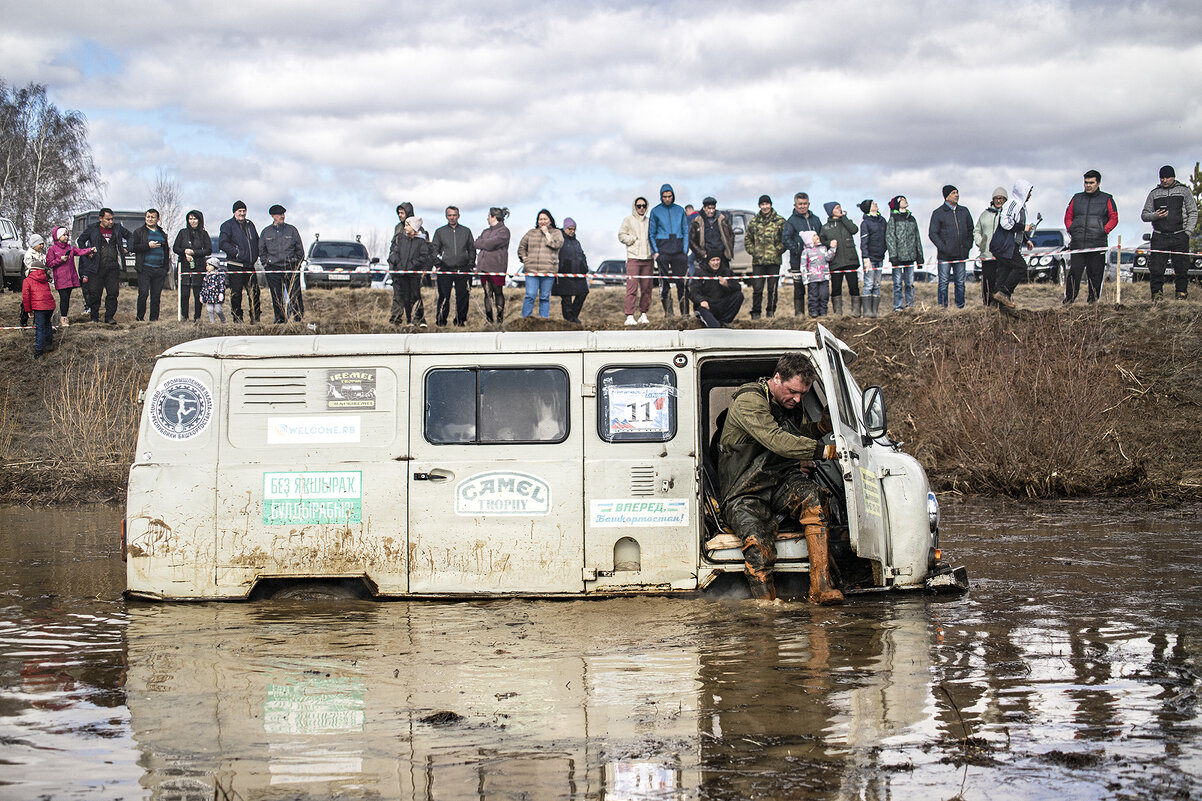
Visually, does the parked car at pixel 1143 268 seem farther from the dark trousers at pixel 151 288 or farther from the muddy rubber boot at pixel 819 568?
the dark trousers at pixel 151 288

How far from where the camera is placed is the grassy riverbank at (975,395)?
1539 centimetres

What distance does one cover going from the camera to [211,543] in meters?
8.62

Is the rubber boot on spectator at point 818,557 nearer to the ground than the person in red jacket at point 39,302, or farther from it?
nearer to the ground

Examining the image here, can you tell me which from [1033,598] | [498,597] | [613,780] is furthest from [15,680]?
[1033,598]

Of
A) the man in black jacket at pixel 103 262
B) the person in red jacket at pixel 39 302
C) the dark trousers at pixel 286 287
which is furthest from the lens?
the man in black jacket at pixel 103 262

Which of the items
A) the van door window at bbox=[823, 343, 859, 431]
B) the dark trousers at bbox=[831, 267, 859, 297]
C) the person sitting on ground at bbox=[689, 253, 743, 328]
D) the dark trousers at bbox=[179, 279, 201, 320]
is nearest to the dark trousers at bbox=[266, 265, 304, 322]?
the dark trousers at bbox=[179, 279, 201, 320]

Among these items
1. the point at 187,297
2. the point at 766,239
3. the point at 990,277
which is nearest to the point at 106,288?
the point at 187,297

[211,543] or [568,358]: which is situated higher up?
[568,358]

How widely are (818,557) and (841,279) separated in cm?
1262

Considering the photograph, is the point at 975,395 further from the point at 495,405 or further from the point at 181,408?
the point at 181,408

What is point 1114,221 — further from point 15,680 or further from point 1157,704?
point 15,680

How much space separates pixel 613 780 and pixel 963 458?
12.0 meters

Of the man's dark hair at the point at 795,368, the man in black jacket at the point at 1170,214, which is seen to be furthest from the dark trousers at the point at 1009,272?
the man's dark hair at the point at 795,368

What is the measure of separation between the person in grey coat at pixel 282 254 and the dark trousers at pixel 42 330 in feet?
12.3
